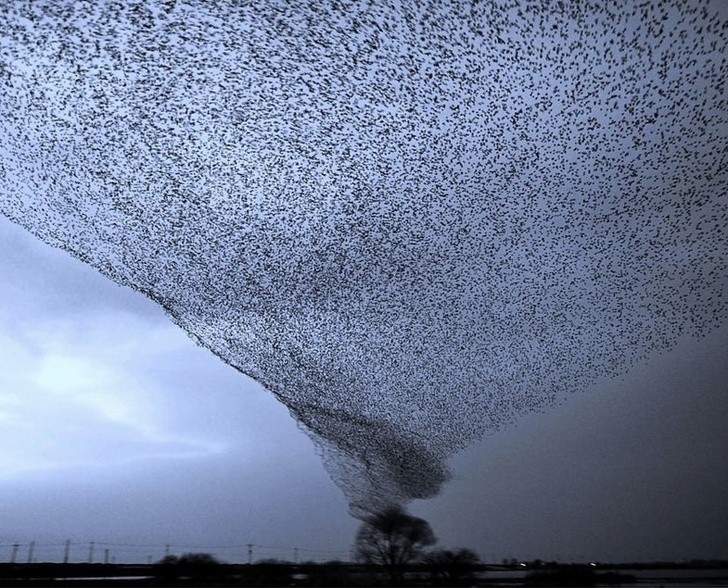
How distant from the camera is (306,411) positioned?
3644 centimetres

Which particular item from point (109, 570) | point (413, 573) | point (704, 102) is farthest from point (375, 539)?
point (704, 102)

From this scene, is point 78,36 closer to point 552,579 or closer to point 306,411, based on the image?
point 306,411

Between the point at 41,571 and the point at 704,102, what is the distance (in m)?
78.6

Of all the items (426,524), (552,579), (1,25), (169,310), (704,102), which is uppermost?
(704,102)

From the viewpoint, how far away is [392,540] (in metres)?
86.4

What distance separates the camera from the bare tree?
3327 inches

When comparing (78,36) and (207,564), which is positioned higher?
(78,36)

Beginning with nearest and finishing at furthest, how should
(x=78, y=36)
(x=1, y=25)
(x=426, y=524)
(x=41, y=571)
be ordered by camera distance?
1. (x=1, y=25)
2. (x=78, y=36)
3. (x=41, y=571)
4. (x=426, y=524)

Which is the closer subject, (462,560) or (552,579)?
(552,579)

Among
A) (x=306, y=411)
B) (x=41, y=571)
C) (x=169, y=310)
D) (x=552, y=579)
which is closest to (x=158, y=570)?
(x=41, y=571)

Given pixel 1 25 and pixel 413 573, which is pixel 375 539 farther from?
pixel 1 25

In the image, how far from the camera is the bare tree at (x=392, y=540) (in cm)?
8450

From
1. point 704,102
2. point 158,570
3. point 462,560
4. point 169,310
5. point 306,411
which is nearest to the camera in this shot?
point 704,102

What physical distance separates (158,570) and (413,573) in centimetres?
3107
